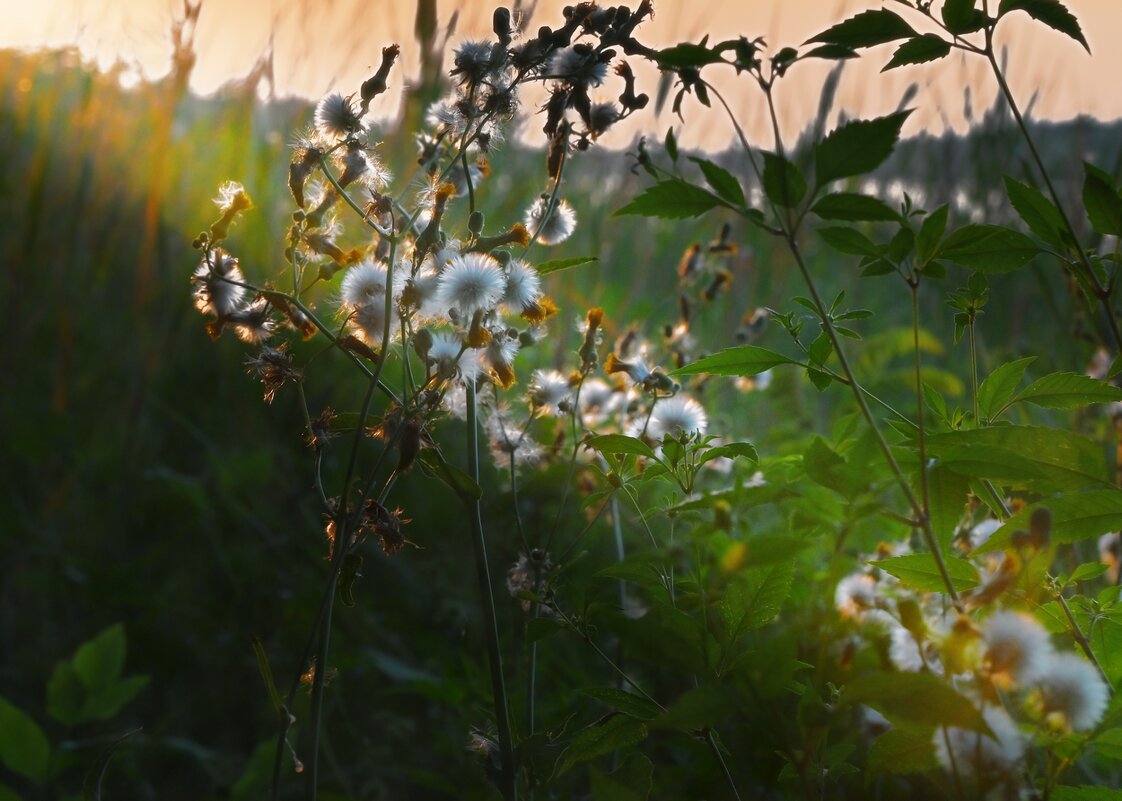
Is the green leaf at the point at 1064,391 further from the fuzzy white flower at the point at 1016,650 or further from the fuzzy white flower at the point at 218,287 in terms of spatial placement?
the fuzzy white flower at the point at 218,287

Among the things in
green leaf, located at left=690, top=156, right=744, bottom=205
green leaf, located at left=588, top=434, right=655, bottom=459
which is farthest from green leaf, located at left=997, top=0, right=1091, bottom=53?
green leaf, located at left=588, top=434, right=655, bottom=459

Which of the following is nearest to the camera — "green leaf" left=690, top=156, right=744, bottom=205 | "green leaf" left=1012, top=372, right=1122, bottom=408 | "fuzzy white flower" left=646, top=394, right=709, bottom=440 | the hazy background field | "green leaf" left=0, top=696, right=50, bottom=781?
"green leaf" left=690, top=156, right=744, bottom=205

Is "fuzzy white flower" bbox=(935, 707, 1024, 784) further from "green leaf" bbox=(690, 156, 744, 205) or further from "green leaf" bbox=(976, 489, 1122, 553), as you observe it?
"green leaf" bbox=(690, 156, 744, 205)

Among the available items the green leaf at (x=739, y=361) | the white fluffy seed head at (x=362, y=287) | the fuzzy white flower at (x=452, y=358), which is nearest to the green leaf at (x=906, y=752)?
the green leaf at (x=739, y=361)

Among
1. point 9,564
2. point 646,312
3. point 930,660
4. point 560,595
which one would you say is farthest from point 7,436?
point 930,660

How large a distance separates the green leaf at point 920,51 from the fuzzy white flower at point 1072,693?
33 centimetres

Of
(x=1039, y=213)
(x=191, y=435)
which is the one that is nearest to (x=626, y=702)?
(x=1039, y=213)

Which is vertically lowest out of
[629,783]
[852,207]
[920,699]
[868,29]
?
[629,783]

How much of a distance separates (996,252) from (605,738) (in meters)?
0.36

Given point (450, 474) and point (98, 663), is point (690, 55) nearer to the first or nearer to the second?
point (450, 474)

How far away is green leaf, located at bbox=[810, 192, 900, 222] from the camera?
443mm

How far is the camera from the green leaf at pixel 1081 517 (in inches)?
20.2

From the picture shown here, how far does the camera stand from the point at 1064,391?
0.59 meters

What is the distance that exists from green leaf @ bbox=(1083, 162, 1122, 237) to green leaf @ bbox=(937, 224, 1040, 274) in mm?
36
